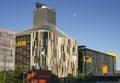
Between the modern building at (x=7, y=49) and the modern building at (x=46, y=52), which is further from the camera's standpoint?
the modern building at (x=46, y=52)

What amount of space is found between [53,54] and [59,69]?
922 cm

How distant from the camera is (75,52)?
185 m

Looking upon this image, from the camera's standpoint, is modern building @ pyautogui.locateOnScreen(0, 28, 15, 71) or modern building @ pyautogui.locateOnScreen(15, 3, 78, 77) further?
modern building @ pyautogui.locateOnScreen(15, 3, 78, 77)

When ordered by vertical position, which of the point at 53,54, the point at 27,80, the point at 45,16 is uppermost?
the point at 45,16

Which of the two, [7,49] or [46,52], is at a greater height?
[7,49]

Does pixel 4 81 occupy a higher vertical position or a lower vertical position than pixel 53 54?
lower

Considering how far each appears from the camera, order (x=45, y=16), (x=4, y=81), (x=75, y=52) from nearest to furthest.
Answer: (x=4, y=81) → (x=75, y=52) → (x=45, y=16)

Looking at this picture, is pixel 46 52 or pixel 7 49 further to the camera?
pixel 46 52

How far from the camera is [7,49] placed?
156 metres

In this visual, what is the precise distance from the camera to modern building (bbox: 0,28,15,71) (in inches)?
5979

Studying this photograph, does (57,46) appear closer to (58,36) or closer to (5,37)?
(58,36)

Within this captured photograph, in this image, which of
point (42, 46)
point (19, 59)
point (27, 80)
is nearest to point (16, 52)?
point (19, 59)

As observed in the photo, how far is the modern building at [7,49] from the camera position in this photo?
152 m

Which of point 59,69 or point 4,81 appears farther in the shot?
point 59,69
